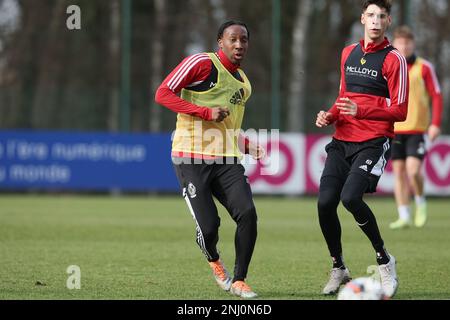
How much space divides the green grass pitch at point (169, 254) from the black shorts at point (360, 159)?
3.24ft

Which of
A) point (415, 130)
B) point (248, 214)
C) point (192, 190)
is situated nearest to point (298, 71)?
point (415, 130)

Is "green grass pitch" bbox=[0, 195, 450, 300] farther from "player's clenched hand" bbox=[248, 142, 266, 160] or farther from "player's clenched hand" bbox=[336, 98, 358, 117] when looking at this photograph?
"player's clenched hand" bbox=[336, 98, 358, 117]

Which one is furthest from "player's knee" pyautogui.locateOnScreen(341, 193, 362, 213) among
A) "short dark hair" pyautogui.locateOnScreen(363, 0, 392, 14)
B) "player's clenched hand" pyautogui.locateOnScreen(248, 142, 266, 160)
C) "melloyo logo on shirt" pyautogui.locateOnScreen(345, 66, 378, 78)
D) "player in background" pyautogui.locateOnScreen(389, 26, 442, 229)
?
"player in background" pyautogui.locateOnScreen(389, 26, 442, 229)

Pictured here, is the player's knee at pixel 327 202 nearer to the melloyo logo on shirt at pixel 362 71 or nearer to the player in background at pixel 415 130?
the melloyo logo on shirt at pixel 362 71

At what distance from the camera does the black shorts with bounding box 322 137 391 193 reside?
791cm

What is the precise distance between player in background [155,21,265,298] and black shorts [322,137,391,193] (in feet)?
2.62

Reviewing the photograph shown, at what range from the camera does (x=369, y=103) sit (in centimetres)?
805

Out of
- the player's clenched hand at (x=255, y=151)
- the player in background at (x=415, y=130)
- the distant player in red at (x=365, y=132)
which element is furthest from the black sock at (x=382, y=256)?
the player in background at (x=415, y=130)

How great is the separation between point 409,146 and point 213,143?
6.49 m

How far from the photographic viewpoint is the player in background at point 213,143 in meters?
7.72

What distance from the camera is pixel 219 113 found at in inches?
295

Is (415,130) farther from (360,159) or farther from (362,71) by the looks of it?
(360,159)

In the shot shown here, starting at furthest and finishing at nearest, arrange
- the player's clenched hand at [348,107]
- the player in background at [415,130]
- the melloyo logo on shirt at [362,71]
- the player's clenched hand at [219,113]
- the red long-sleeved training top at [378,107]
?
the player in background at [415,130] → the melloyo logo on shirt at [362,71] → the red long-sleeved training top at [378,107] → the player's clenched hand at [348,107] → the player's clenched hand at [219,113]

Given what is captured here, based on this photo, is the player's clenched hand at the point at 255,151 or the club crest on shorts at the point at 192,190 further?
the player's clenched hand at the point at 255,151
